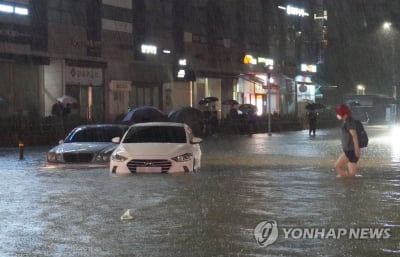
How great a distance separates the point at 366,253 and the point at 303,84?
55945 millimetres

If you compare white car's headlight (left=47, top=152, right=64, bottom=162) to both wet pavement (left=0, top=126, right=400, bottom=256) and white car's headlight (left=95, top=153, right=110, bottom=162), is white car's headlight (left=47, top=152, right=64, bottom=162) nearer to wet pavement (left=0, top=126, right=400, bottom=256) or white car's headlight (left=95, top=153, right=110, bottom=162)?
wet pavement (left=0, top=126, right=400, bottom=256)

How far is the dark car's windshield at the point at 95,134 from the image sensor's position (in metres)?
18.9

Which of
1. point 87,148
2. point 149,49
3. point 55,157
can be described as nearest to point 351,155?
point 87,148

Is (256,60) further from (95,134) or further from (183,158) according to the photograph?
(183,158)

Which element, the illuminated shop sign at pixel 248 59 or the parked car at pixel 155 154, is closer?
the parked car at pixel 155 154

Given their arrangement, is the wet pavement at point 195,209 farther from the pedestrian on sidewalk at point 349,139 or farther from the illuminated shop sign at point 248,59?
the illuminated shop sign at point 248,59

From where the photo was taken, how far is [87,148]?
17.6 meters

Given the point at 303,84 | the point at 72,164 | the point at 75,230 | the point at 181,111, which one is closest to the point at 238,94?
the point at 303,84

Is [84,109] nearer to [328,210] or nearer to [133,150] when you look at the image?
[133,150]

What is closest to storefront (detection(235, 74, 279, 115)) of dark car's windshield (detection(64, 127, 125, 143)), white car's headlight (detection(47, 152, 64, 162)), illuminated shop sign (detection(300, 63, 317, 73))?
illuminated shop sign (detection(300, 63, 317, 73))

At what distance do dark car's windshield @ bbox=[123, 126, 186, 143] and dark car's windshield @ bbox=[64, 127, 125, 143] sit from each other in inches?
69.1

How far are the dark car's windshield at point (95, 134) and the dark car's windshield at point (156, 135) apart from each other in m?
1.75

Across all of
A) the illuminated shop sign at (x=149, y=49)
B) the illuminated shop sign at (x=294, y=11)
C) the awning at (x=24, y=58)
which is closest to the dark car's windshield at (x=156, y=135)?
the awning at (x=24, y=58)

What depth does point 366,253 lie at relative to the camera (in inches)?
309
